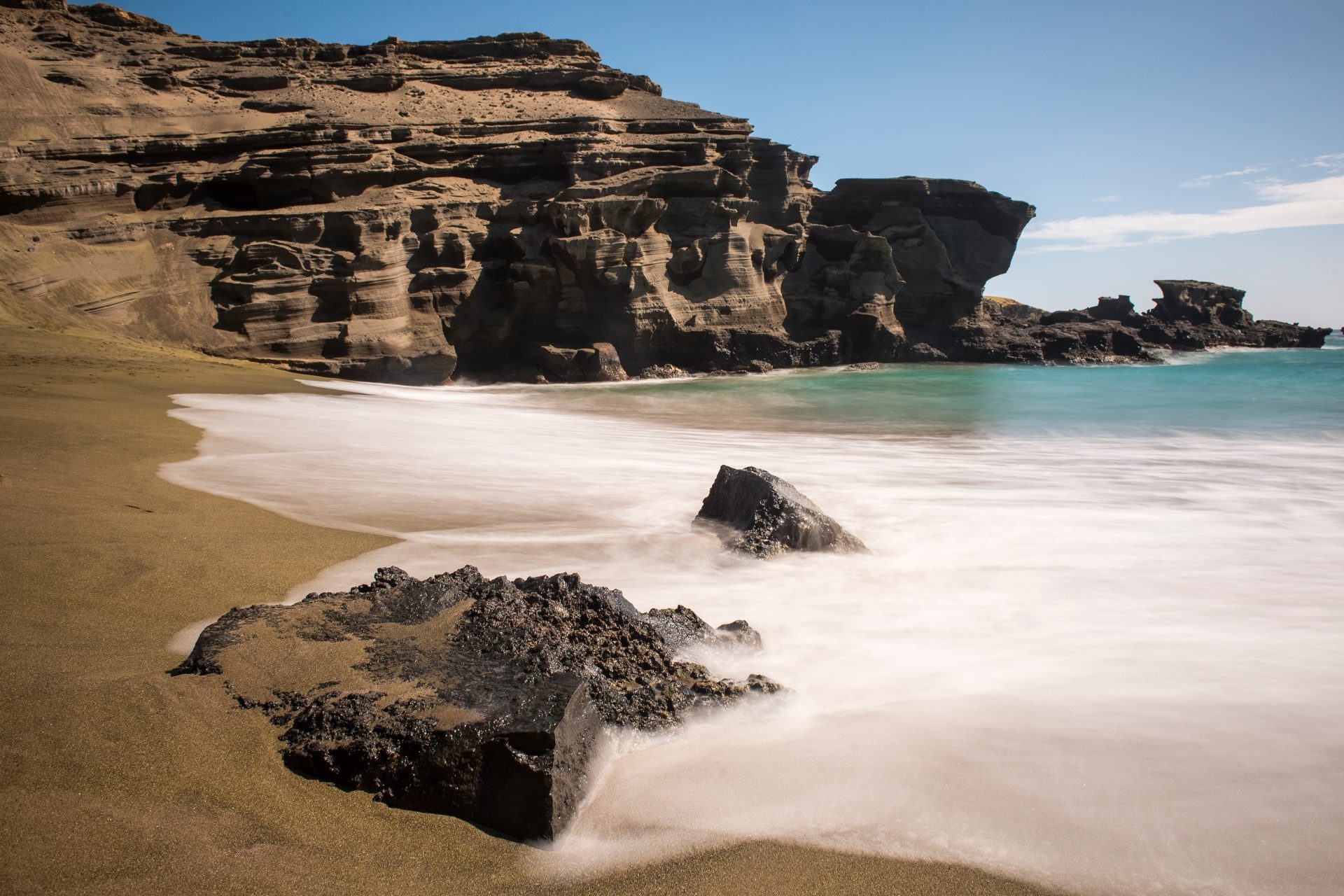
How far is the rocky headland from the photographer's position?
20.5 metres

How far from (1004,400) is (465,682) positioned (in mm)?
20655

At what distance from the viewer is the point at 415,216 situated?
77.2ft

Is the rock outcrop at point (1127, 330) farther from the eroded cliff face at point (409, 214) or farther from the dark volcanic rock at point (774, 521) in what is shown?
the dark volcanic rock at point (774, 521)

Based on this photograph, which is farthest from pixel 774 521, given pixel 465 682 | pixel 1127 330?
pixel 1127 330

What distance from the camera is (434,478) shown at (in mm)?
7441

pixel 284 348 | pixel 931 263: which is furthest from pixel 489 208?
pixel 931 263

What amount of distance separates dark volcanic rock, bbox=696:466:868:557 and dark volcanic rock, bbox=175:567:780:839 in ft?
5.48

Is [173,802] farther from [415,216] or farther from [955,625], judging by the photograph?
[415,216]

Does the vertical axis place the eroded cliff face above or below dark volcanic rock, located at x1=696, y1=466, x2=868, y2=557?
above

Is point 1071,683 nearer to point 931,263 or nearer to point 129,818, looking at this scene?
point 129,818

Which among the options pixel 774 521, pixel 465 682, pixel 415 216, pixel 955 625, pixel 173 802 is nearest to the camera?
pixel 173 802

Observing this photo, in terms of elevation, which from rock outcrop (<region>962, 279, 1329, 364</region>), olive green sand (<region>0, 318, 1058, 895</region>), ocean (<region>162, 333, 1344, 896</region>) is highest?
rock outcrop (<region>962, 279, 1329, 364</region>)

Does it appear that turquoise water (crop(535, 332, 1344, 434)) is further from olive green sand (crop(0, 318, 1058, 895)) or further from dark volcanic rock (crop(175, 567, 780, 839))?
olive green sand (crop(0, 318, 1058, 895))

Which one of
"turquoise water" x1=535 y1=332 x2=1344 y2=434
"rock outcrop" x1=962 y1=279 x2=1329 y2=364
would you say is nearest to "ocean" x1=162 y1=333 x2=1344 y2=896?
"turquoise water" x1=535 y1=332 x2=1344 y2=434
